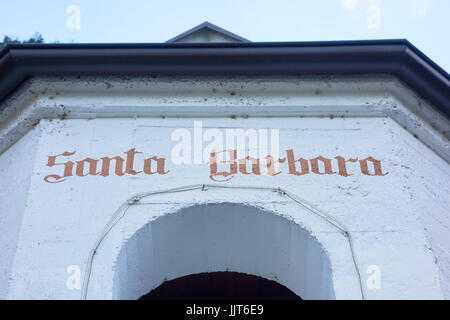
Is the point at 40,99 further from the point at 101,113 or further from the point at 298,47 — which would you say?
the point at 298,47

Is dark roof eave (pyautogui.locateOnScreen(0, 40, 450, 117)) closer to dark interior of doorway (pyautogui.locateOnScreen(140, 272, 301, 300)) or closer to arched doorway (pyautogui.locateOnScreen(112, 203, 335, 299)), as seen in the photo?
arched doorway (pyautogui.locateOnScreen(112, 203, 335, 299))

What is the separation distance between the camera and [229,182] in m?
5.10

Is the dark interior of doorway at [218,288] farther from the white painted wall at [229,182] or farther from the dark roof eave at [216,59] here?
the dark roof eave at [216,59]

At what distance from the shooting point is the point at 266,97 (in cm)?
568

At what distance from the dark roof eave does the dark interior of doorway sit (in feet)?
6.13

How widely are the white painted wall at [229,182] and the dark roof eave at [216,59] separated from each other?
9 centimetres

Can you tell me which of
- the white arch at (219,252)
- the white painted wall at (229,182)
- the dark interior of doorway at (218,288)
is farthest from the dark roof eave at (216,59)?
the dark interior of doorway at (218,288)

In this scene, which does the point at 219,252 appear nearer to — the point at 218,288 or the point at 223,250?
the point at 223,250

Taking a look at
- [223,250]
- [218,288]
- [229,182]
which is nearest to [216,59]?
[229,182]

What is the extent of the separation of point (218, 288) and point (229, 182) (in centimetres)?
177
